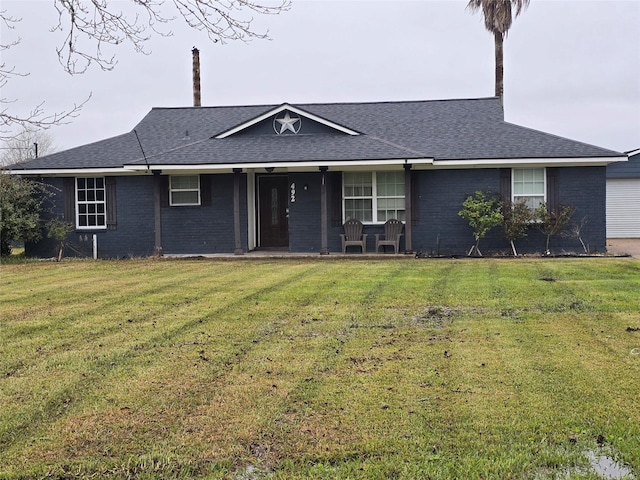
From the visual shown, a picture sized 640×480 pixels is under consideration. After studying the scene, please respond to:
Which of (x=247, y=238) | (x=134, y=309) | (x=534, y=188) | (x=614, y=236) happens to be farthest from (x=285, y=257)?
(x=614, y=236)

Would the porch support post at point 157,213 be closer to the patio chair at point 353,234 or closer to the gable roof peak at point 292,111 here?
the gable roof peak at point 292,111

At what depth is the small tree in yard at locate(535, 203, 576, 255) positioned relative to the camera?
1625cm

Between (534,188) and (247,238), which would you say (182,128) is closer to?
(247,238)

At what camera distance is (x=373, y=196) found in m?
17.3

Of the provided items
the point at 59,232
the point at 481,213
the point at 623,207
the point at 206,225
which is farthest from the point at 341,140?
the point at 623,207

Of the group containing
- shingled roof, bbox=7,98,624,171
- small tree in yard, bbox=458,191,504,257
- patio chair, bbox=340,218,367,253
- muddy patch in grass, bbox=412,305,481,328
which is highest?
shingled roof, bbox=7,98,624,171

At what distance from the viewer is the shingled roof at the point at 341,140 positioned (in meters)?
16.3

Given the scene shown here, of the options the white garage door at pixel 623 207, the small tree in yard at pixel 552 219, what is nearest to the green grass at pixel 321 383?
the small tree in yard at pixel 552 219

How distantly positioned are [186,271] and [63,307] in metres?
4.67

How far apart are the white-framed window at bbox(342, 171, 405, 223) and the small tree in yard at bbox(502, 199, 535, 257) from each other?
2633 millimetres

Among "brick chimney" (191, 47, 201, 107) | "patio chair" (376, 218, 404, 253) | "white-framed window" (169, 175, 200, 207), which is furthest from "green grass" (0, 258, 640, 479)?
"brick chimney" (191, 47, 201, 107)

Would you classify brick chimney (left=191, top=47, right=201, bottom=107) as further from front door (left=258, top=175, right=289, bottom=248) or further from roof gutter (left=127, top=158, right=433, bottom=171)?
roof gutter (left=127, top=158, right=433, bottom=171)

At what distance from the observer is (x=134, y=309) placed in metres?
8.80

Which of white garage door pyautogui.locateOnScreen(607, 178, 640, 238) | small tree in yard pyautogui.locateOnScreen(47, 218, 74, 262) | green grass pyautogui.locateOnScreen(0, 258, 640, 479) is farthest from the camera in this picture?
white garage door pyautogui.locateOnScreen(607, 178, 640, 238)
